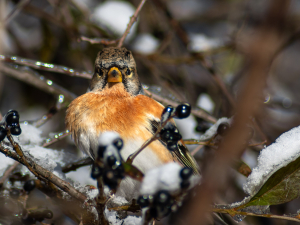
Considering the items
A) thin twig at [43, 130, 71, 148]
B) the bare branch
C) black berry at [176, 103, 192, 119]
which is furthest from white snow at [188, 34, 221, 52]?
black berry at [176, 103, 192, 119]

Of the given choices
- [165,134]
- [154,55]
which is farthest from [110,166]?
[154,55]

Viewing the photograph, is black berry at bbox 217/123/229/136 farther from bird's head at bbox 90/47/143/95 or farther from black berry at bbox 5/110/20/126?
black berry at bbox 5/110/20/126

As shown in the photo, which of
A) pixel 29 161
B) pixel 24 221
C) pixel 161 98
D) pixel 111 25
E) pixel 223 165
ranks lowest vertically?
pixel 223 165

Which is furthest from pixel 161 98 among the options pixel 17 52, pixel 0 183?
pixel 17 52

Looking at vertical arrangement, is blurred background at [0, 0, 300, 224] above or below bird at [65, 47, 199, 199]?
above

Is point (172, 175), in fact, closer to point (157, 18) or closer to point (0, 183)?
point (0, 183)

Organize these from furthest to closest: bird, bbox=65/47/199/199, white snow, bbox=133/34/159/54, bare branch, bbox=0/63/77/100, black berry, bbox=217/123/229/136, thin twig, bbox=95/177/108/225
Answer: white snow, bbox=133/34/159/54
bare branch, bbox=0/63/77/100
bird, bbox=65/47/199/199
black berry, bbox=217/123/229/136
thin twig, bbox=95/177/108/225

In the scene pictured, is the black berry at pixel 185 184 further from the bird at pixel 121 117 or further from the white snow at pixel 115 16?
the white snow at pixel 115 16
